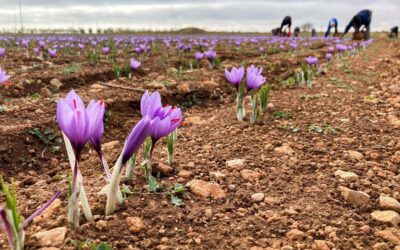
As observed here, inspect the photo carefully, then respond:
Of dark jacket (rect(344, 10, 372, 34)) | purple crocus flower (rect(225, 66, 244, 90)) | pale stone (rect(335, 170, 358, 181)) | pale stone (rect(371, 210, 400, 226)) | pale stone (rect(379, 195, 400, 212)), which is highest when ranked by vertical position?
dark jacket (rect(344, 10, 372, 34))

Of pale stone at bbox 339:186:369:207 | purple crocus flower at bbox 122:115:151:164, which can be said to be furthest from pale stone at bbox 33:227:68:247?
pale stone at bbox 339:186:369:207

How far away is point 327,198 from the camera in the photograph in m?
1.96

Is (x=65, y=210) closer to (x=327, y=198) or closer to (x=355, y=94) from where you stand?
(x=327, y=198)

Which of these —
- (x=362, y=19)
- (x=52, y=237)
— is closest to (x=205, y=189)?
(x=52, y=237)

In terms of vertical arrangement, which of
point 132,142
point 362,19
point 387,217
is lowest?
point 387,217

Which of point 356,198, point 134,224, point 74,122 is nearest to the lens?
point 74,122

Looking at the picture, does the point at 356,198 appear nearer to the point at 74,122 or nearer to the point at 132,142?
the point at 132,142

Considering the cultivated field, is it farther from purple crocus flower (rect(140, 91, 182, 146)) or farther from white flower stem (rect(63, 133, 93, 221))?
purple crocus flower (rect(140, 91, 182, 146))

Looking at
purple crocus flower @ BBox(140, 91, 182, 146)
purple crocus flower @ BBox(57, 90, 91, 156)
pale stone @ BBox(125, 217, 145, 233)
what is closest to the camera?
purple crocus flower @ BBox(57, 90, 91, 156)

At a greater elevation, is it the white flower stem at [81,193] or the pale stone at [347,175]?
the white flower stem at [81,193]

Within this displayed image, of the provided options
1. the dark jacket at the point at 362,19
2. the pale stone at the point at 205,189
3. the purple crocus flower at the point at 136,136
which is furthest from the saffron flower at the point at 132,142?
the dark jacket at the point at 362,19

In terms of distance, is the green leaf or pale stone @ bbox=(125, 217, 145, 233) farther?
the green leaf

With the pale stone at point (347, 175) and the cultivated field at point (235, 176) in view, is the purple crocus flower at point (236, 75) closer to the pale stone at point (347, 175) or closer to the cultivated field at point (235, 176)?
the cultivated field at point (235, 176)

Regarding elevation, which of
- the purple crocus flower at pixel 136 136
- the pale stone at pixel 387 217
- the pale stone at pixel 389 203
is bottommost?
the pale stone at pixel 387 217
